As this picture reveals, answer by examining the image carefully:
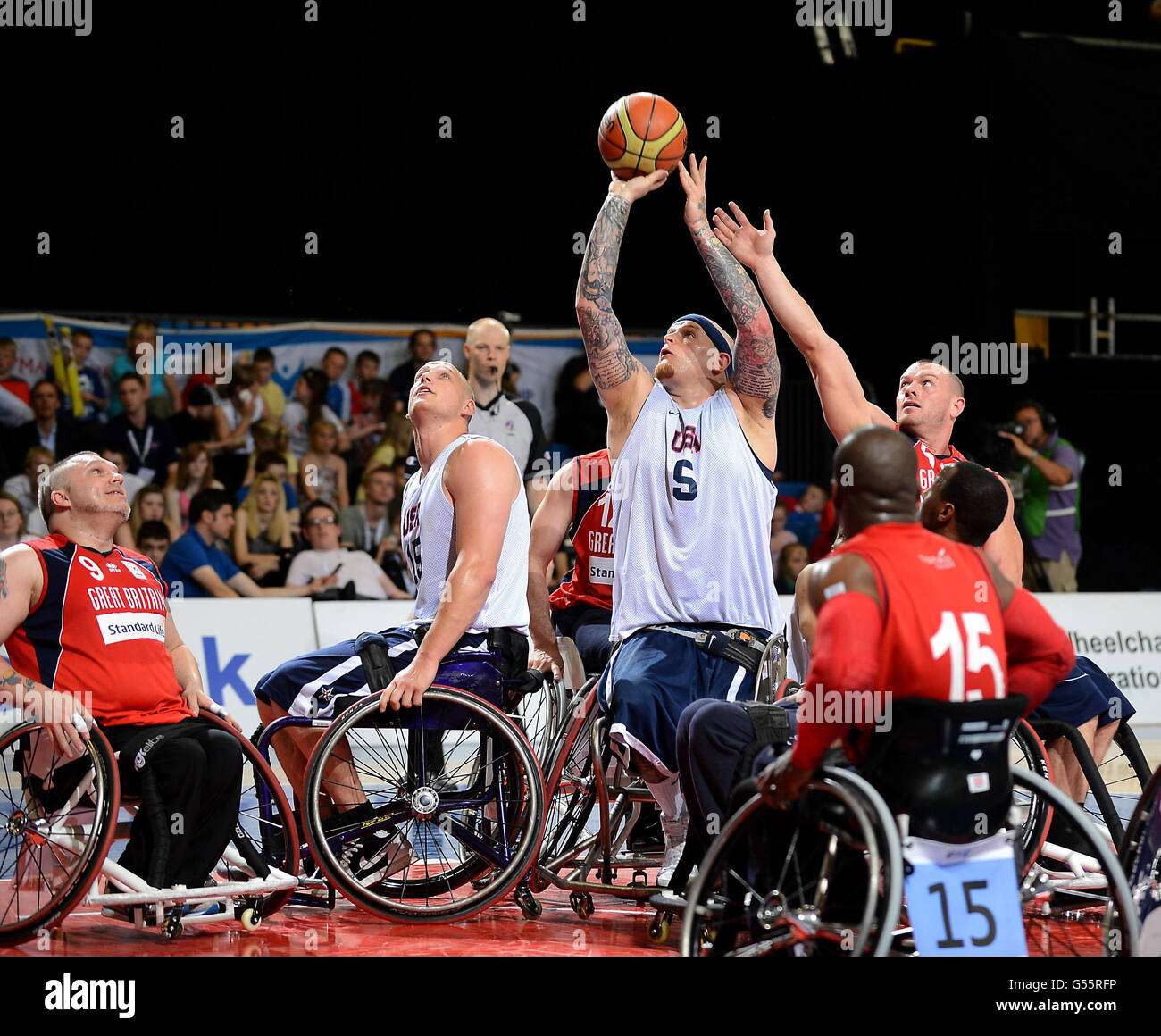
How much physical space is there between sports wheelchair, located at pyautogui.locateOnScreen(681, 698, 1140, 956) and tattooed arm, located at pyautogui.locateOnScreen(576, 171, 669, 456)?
1.74m

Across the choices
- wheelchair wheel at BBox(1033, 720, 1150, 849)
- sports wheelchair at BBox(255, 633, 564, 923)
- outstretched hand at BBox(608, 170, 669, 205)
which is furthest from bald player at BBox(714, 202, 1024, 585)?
sports wheelchair at BBox(255, 633, 564, 923)

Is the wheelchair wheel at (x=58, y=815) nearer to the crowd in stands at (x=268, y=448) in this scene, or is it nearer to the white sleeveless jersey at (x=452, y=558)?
the white sleeveless jersey at (x=452, y=558)

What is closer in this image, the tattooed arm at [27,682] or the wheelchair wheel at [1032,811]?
the tattooed arm at [27,682]

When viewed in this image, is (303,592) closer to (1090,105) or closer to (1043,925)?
(1043,925)

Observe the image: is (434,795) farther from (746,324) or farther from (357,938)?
(746,324)

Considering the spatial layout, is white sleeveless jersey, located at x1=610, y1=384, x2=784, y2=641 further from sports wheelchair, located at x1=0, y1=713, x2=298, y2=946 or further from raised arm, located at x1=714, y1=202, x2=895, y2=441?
sports wheelchair, located at x1=0, y1=713, x2=298, y2=946

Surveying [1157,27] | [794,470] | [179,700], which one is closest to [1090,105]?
[1157,27]

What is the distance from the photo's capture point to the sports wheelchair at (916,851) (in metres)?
2.60

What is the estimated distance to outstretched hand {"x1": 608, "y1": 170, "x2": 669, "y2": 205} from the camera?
4.45 meters

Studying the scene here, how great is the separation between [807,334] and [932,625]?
1.58 m

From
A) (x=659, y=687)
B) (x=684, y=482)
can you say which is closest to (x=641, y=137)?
(x=684, y=482)

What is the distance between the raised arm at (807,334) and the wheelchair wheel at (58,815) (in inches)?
92.2

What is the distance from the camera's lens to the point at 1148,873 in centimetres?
308

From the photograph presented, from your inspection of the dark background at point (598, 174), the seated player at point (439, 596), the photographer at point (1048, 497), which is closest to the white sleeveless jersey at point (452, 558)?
the seated player at point (439, 596)
